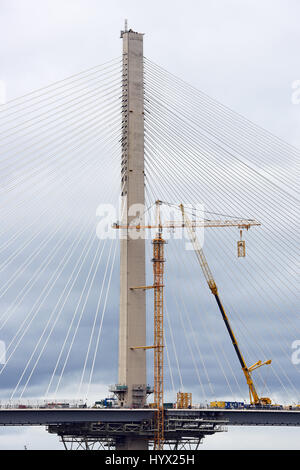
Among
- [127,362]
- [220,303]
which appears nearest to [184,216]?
[220,303]

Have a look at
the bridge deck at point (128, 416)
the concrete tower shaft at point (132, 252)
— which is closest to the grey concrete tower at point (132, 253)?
the concrete tower shaft at point (132, 252)

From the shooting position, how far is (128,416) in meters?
161

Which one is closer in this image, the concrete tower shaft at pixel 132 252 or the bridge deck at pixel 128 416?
the bridge deck at pixel 128 416

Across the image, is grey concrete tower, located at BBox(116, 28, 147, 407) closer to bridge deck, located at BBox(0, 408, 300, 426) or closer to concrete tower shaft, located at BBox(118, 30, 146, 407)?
concrete tower shaft, located at BBox(118, 30, 146, 407)

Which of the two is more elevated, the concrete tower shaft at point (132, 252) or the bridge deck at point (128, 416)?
the concrete tower shaft at point (132, 252)

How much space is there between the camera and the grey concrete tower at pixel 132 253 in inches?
6427

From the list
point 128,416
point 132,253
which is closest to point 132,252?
point 132,253

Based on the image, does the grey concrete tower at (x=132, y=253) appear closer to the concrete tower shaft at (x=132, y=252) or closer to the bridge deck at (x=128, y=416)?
the concrete tower shaft at (x=132, y=252)

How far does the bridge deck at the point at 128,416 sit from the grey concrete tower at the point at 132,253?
12.3ft

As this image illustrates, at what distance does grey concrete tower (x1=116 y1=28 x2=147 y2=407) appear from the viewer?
16325 cm

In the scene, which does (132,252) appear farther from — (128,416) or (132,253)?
(128,416)

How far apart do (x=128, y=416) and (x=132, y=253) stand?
2532cm

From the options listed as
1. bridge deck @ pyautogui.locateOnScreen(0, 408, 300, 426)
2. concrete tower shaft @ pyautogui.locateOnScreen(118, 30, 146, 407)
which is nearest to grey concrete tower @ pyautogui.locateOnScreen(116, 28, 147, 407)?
concrete tower shaft @ pyautogui.locateOnScreen(118, 30, 146, 407)
